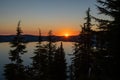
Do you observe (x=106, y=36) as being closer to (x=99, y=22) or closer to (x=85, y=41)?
(x=99, y=22)

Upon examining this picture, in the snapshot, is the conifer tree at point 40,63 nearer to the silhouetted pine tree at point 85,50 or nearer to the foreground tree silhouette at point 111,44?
the silhouetted pine tree at point 85,50

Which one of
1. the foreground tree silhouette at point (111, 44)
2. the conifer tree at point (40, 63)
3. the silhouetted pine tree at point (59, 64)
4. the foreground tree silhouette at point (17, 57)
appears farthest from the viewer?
the conifer tree at point (40, 63)

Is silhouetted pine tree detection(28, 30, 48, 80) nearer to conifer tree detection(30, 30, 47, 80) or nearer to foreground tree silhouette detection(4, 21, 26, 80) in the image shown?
conifer tree detection(30, 30, 47, 80)

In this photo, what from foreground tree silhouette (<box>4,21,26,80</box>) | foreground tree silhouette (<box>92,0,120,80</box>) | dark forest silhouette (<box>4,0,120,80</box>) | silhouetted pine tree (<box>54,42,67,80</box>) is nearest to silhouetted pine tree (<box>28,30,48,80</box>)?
dark forest silhouette (<box>4,0,120,80</box>)

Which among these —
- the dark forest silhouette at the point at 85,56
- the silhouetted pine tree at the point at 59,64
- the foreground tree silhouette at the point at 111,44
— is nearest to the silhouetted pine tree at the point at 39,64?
the dark forest silhouette at the point at 85,56

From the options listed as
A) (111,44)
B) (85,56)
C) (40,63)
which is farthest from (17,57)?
(111,44)

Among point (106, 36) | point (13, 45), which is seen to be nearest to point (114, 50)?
point (106, 36)

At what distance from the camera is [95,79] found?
16984 mm

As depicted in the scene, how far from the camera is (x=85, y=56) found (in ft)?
102

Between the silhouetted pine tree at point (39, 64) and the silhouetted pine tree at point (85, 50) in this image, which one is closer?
the silhouetted pine tree at point (85, 50)

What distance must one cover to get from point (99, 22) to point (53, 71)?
20.9 m

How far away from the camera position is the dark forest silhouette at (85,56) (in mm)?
15781

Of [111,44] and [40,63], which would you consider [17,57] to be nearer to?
[40,63]

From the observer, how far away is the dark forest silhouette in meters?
15.8
